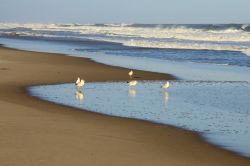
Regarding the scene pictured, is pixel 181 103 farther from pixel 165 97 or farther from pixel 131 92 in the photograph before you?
pixel 131 92

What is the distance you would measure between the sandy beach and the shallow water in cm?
47

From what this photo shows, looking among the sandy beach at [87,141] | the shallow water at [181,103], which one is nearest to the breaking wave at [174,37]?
the shallow water at [181,103]

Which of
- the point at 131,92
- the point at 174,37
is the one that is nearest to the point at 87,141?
the point at 131,92

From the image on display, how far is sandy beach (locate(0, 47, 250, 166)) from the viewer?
7.18 metres

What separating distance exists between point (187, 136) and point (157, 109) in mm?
2993

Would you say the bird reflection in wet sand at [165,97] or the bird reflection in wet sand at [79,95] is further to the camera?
the bird reflection in wet sand at [79,95]

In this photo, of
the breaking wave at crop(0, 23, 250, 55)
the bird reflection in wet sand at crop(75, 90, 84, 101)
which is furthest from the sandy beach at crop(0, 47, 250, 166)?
the breaking wave at crop(0, 23, 250, 55)

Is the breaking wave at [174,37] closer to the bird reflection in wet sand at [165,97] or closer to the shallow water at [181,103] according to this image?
the shallow water at [181,103]

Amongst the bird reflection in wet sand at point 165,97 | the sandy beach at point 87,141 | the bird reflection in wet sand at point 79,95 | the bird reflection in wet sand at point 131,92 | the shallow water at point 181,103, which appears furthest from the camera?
the bird reflection in wet sand at point 131,92

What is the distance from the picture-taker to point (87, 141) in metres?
8.20

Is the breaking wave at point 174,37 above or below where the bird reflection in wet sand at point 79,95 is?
below

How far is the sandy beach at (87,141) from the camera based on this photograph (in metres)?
7.18

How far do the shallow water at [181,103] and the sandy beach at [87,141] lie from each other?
18.6 inches

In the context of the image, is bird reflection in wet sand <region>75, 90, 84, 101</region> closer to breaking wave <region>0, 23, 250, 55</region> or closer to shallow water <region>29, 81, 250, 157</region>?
shallow water <region>29, 81, 250, 157</region>
